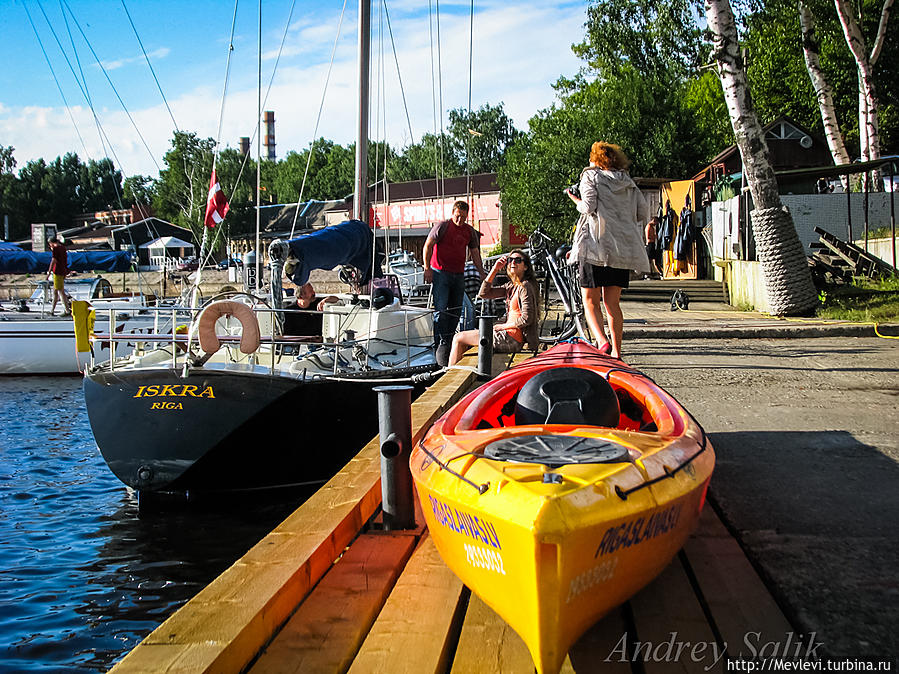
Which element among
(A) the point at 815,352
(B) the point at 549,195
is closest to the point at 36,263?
(B) the point at 549,195

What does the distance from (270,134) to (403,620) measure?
107 m

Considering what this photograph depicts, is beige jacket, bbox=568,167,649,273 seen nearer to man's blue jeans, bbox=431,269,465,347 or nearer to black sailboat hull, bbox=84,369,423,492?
man's blue jeans, bbox=431,269,465,347

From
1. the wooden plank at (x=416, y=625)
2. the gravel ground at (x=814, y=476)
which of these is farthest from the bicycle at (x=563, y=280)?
the wooden plank at (x=416, y=625)

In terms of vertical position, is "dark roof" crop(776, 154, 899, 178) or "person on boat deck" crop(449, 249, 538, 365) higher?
"dark roof" crop(776, 154, 899, 178)

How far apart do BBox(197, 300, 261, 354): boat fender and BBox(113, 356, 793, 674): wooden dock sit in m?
4.59

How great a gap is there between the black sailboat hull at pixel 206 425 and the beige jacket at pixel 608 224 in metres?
3.46

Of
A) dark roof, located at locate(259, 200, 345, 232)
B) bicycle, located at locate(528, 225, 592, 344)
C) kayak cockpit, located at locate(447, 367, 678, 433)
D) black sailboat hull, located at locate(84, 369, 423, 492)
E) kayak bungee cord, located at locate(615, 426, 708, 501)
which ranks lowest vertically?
black sailboat hull, located at locate(84, 369, 423, 492)

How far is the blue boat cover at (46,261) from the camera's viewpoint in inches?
1406

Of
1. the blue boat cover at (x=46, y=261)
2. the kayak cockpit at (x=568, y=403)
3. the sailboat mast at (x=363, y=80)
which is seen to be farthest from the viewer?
the blue boat cover at (x=46, y=261)

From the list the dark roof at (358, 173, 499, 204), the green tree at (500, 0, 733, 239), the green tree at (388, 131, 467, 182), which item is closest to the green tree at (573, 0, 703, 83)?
the green tree at (500, 0, 733, 239)

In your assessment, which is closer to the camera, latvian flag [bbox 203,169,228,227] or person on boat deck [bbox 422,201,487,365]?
person on boat deck [bbox 422,201,487,365]

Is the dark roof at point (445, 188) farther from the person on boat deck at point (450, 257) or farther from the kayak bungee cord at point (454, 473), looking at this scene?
the kayak bungee cord at point (454, 473)

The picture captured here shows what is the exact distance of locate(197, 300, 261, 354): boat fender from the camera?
25.8 ft

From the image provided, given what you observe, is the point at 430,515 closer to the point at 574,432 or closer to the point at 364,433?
the point at 574,432
